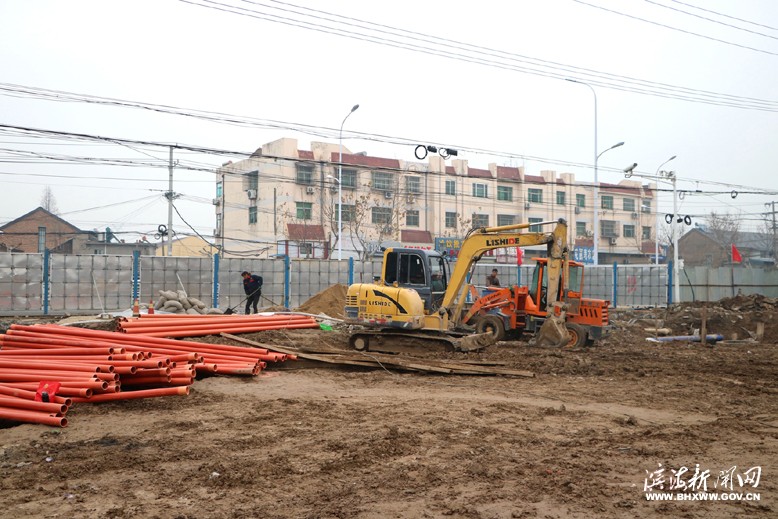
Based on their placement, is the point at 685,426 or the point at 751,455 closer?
the point at 751,455

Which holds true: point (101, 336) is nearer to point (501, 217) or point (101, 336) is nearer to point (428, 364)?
point (428, 364)

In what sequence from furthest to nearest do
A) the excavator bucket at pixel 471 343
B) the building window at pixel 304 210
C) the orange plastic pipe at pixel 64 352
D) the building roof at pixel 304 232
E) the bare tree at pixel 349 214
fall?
1. the building window at pixel 304 210
2. the building roof at pixel 304 232
3. the bare tree at pixel 349 214
4. the excavator bucket at pixel 471 343
5. the orange plastic pipe at pixel 64 352

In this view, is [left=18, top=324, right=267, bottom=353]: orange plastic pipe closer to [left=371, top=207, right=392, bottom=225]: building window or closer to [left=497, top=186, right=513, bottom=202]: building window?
[left=371, top=207, right=392, bottom=225]: building window

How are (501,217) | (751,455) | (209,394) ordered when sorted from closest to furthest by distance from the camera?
(751,455), (209,394), (501,217)

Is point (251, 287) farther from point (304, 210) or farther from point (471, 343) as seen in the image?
point (304, 210)

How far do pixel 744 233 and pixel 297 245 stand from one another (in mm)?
61322

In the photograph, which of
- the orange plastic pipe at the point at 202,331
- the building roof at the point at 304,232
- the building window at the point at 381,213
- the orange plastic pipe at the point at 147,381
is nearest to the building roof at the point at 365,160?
the building window at the point at 381,213

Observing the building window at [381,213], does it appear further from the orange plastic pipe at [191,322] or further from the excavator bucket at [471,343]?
the excavator bucket at [471,343]

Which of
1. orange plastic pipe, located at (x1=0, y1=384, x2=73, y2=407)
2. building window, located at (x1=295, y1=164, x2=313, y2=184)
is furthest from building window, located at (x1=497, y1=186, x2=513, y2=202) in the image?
orange plastic pipe, located at (x1=0, y1=384, x2=73, y2=407)

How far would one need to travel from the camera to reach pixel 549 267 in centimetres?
1548

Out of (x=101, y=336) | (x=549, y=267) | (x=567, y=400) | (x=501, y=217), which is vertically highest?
(x=501, y=217)

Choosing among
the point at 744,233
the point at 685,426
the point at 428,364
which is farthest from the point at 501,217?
the point at 685,426

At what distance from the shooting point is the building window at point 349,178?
171 ft

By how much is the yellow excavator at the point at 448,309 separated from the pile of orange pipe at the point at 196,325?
1.96 m
